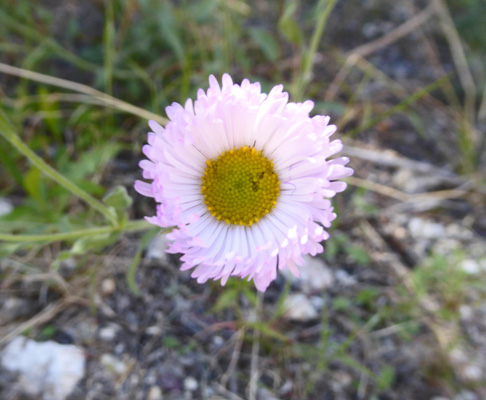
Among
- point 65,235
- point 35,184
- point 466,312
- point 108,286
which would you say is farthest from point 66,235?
point 466,312

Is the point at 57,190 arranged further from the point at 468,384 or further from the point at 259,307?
the point at 468,384

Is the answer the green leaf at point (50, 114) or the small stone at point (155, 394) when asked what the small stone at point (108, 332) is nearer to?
the small stone at point (155, 394)

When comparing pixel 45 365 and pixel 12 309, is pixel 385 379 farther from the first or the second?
pixel 12 309

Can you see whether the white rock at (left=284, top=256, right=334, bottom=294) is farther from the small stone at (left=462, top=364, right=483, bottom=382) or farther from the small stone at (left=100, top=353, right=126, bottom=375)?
the small stone at (left=100, top=353, right=126, bottom=375)

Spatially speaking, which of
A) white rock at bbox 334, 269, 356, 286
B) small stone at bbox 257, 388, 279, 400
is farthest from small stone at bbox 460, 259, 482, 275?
small stone at bbox 257, 388, 279, 400

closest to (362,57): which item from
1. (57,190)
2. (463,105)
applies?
(463,105)

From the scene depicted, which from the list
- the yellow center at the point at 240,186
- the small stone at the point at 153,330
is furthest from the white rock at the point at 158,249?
the yellow center at the point at 240,186

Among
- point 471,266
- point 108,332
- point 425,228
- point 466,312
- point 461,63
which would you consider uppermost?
point 461,63
